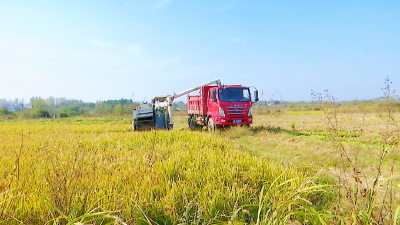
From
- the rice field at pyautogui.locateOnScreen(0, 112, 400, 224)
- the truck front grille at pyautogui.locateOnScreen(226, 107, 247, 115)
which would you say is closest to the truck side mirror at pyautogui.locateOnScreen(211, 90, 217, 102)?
the truck front grille at pyautogui.locateOnScreen(226, 107, 247, 115)

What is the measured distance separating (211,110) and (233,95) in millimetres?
1526

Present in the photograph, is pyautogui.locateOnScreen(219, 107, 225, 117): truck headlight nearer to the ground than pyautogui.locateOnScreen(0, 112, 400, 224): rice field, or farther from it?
farther from it

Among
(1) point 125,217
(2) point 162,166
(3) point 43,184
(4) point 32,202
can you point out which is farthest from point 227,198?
(3) point 43,184

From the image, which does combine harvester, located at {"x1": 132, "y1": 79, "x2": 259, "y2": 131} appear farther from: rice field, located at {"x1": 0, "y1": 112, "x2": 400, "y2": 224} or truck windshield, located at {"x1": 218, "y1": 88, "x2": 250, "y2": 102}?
rice field, located at {"x1": 0, "y1": 112, "x2": 400, "y2": 224}

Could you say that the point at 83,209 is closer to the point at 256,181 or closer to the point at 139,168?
the point at 139,168

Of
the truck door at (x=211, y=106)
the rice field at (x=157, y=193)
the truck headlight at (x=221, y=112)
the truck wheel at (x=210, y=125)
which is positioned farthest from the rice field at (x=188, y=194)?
the truck wheel at (x=210, y=125)

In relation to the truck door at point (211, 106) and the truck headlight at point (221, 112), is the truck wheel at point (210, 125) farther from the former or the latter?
the truck headlight at point (221, 112)

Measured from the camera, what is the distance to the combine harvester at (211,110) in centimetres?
1247

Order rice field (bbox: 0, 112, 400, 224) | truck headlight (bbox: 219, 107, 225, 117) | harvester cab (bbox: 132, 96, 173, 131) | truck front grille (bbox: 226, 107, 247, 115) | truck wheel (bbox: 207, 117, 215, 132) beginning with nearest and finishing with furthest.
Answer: rice field (bbox: 0, 112, 400, 224) → truck headlight (bbox: 219, 107, 225, 117) → truck front grille (bbox: 226, 107, 247, 115) → truck wheel (bbox: 207, 117, 215, 132) → harvester cab (bbox: 132, 96, 173, 131)

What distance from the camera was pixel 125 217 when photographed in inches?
111

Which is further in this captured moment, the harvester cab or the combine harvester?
the harvester cab

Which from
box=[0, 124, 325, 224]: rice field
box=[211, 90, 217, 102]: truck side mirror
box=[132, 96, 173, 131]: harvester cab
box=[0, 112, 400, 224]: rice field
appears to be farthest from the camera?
box=[132, 96, 173, 131]: harvester cab

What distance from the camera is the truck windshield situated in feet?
41.4

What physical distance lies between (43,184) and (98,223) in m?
1.48
